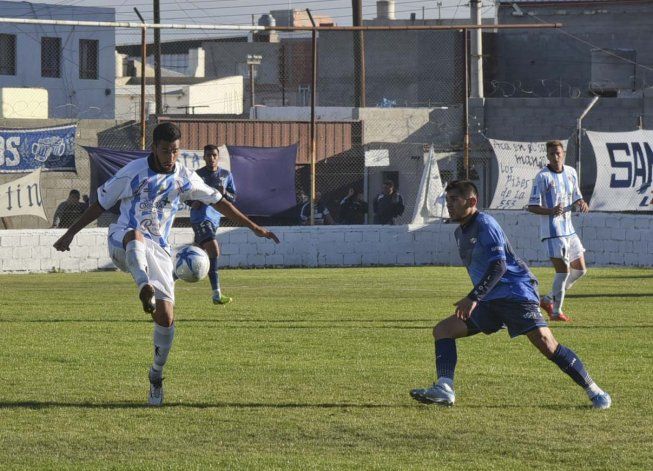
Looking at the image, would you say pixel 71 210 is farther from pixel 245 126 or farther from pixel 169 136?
pixel 169 136

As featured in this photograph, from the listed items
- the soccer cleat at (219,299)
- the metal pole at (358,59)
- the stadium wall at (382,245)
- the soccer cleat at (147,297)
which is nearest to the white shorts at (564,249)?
the soccer cleat at (219,299)

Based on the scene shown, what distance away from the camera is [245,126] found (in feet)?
98.5

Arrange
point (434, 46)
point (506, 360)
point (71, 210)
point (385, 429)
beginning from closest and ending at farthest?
point (385, 429), point (506, 360), point (71, 210), point (434, 46)

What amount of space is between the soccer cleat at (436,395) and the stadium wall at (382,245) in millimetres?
15684

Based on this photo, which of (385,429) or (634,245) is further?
(634,245)

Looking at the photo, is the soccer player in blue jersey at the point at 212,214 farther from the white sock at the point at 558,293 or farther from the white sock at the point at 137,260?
the white sock at the point at 137,260

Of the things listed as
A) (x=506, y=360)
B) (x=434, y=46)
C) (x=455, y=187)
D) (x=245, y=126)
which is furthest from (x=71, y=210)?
(x=434, y=46)

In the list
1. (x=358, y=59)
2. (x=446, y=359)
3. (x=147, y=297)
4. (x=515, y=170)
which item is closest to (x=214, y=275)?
(x=446, y=359)

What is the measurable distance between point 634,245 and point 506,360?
45.4 feet

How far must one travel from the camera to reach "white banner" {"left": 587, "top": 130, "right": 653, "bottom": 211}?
24594mm

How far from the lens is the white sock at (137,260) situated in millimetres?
9062

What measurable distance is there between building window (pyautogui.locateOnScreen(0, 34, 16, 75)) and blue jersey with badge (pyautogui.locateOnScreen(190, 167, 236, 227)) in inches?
1384

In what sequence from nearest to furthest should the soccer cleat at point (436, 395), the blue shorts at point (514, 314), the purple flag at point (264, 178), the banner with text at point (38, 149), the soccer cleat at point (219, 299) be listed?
the blue shorts at point (514, 314), the soccer cleat at point (436, 395), the soccer cleat at point (219, 299), the banner with text at point (38, 149), the purple flag at point (264, 178)

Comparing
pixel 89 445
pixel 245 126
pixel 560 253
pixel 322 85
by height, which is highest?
pixel 322 85
